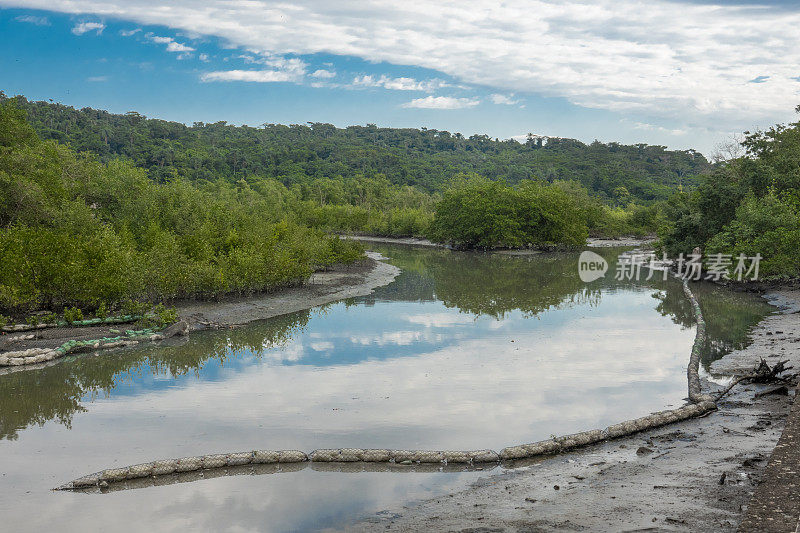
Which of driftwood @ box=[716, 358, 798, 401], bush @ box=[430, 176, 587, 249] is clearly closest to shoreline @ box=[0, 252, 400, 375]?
driftwood @ box=[716, 358, 798, 401]

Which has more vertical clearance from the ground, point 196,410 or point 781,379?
point 781,379

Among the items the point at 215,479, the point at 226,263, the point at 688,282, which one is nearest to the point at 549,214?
the point at 688,282

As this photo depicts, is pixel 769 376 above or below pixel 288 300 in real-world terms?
above

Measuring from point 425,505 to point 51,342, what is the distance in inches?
622

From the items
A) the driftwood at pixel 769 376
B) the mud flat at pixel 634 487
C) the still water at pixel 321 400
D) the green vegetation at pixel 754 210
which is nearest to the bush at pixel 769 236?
the green vegetation at pixel 754 210

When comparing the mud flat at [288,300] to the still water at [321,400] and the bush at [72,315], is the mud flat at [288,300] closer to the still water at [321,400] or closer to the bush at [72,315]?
the still water at [321,400]

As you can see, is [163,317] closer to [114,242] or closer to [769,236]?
[114,242]

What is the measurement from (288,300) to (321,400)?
15331 mm

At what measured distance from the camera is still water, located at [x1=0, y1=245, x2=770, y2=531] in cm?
1016

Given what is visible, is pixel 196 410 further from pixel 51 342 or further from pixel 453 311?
pixel 453 311

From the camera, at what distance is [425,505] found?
Answer: 979 cm

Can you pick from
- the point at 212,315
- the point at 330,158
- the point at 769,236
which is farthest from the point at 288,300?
the point at 330,158

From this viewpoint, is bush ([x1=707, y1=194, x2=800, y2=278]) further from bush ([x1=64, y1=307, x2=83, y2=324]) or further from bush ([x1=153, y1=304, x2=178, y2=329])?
bush ([x1=64, y1=307, x2=83, y2=324])

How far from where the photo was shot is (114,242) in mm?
25547
